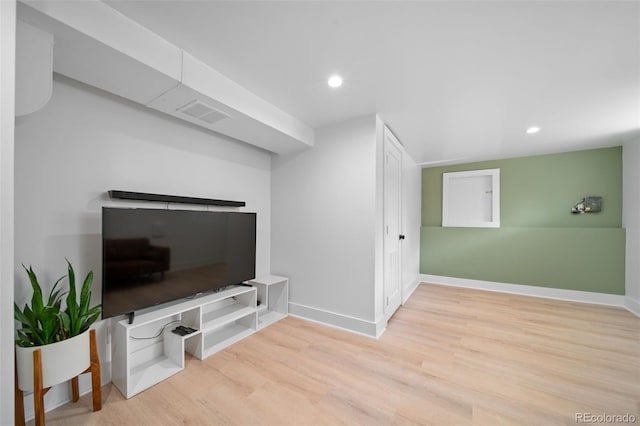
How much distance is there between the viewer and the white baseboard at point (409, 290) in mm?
3753

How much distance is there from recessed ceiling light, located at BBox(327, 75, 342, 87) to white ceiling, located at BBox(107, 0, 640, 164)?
0.17ft

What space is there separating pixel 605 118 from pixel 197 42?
409 centimetres

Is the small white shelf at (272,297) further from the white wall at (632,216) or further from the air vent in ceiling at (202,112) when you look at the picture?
the white wall at (632,216)

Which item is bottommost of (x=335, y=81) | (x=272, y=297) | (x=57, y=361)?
(x=272, y=297)

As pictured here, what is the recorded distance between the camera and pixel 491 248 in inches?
170

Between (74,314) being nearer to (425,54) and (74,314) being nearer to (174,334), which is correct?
(174,334)

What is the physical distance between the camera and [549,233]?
154 inches

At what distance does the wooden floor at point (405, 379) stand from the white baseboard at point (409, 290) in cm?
79

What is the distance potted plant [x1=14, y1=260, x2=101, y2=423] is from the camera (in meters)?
1.28

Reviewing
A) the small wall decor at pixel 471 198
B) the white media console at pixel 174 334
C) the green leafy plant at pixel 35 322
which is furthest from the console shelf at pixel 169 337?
the small wall decor at pixel 471 198

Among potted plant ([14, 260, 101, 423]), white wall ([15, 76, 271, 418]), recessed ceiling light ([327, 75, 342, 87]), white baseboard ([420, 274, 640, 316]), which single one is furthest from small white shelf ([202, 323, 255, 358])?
white baseboard ([420, 274, 640, 316])

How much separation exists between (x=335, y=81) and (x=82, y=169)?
202cm

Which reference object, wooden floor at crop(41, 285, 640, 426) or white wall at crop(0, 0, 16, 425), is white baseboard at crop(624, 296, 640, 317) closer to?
wooden floor at crop(41, 285, 640, 426)

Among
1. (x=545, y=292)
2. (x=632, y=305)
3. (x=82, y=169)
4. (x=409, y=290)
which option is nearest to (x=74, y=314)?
(x=82, y=169)
